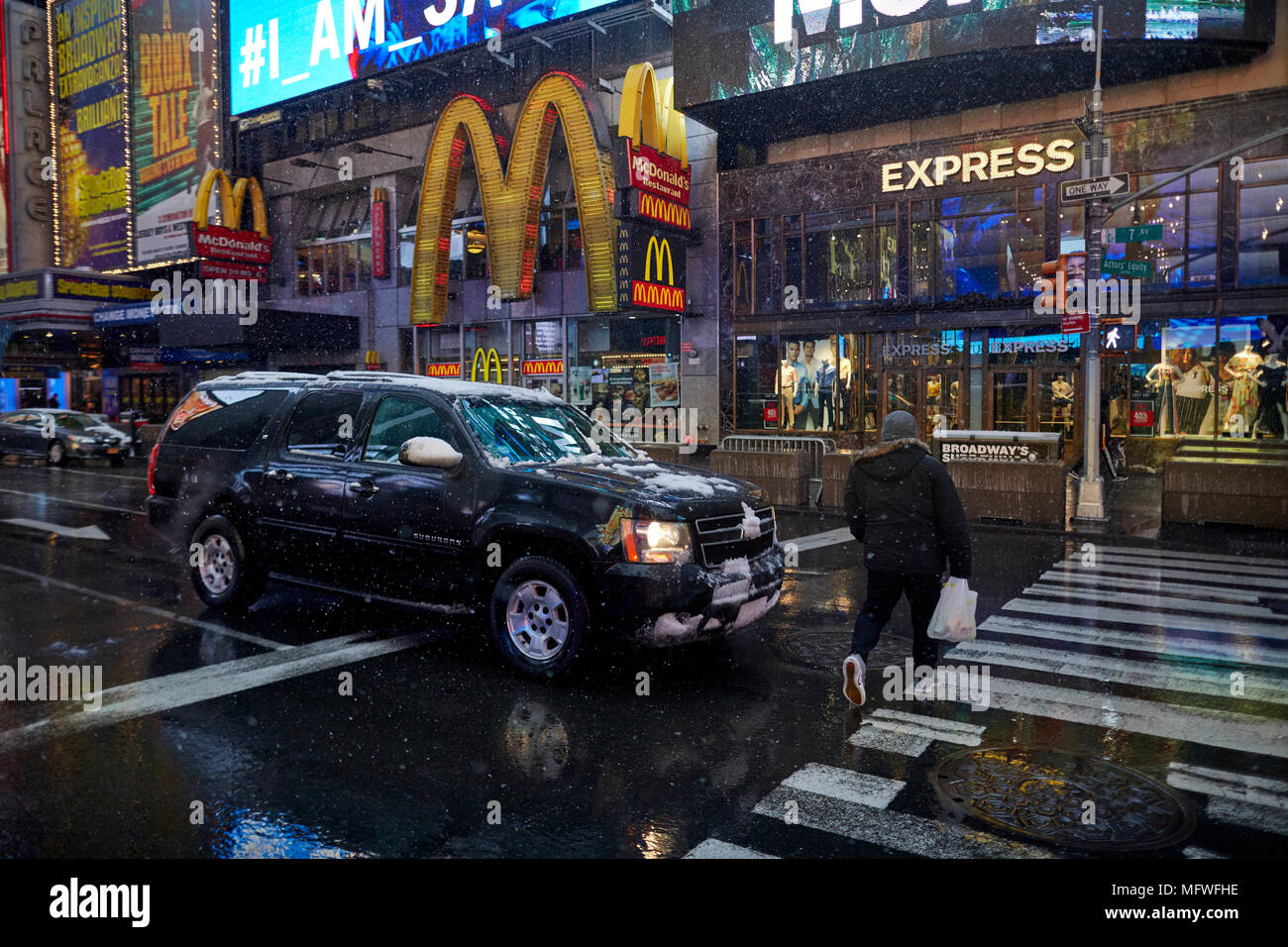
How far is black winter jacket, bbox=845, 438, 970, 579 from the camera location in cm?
554

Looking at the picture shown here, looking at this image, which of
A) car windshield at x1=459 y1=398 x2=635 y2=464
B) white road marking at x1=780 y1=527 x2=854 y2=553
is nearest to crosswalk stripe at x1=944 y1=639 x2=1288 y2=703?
car windshield at x1=459 y1=398 x2=635 y2=464

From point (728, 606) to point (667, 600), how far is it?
51cm

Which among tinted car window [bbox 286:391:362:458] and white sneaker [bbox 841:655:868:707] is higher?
tinted car window [bbox 286:391:362:458]

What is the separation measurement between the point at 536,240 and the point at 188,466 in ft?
64.7

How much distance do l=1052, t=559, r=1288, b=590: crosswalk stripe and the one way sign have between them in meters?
6.98

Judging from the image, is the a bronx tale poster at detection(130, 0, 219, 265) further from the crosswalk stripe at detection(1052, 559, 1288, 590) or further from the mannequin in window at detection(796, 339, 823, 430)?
the crosswalk stripe at detection(1052, 559, 1288, 590)

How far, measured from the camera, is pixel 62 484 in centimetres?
1923

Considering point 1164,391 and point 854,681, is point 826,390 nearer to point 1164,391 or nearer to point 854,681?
point 1164,391

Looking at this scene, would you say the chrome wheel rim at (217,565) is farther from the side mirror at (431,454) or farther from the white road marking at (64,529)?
the white road marking at (64,529)

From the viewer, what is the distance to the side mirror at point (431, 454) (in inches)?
245

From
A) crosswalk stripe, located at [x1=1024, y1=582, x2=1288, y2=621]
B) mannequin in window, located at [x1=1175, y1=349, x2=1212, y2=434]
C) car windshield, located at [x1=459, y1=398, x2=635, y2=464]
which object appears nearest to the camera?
car windshield, located at [x1=459, y1=398, x2=635, y2=464]
